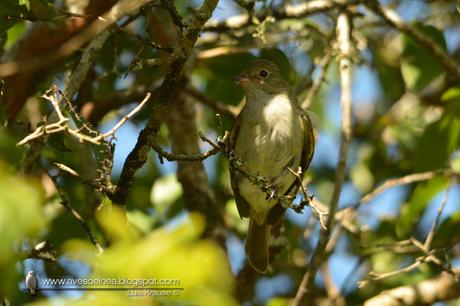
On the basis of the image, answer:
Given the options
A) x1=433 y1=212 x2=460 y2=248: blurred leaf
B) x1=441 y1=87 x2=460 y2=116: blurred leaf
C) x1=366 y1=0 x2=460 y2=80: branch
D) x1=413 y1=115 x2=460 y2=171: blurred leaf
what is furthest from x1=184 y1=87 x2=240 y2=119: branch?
x1=433 y1=212 x2=460 y2=248: blurred leaf

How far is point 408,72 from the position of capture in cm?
594

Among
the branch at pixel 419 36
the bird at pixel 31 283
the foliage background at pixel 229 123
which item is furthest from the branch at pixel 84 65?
the branch at pixel 419 36

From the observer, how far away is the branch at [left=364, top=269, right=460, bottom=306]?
5426mm

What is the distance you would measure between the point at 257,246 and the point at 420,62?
1845 mm

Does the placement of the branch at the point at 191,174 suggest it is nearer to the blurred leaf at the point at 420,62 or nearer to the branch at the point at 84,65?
the branch at the point at 84,65

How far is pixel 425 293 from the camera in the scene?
5531mm

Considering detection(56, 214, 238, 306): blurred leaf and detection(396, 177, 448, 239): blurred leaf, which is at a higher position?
detection(396, 177, 448, 239): blurred leaf

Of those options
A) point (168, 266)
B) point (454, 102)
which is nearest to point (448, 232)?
point (454, 102)

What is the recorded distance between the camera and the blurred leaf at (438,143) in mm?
5617

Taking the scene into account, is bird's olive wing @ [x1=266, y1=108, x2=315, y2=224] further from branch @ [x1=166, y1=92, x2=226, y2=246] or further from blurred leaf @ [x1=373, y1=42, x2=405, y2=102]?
blurred leaf @ [x1=373, y1=42, x2=405, y2=102]

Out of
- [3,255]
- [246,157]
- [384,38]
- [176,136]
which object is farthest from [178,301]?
[384,38]

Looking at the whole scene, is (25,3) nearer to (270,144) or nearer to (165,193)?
(270,144)

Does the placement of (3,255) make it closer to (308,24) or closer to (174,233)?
(174,233)

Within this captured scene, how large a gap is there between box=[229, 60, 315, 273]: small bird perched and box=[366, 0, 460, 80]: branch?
89 cm
